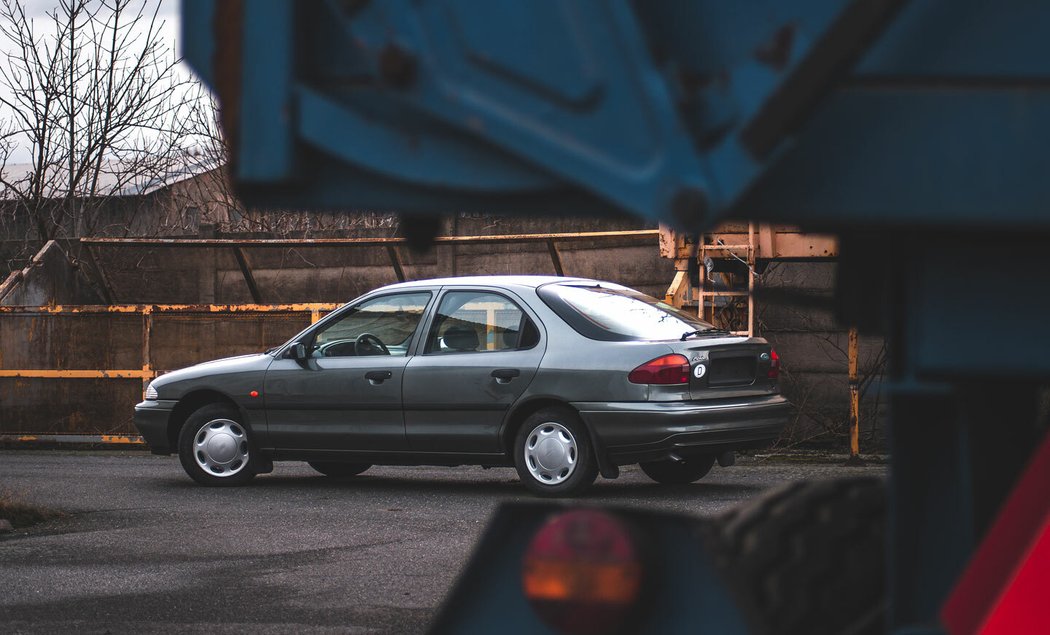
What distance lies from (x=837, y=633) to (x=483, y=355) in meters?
7.96

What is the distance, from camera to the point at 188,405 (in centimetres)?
1141

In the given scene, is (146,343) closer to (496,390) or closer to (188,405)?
(188,405)

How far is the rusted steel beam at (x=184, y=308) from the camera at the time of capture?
593 inches

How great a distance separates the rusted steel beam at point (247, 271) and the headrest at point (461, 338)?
8054mm

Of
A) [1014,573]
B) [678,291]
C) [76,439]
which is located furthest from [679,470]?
[1014,573]

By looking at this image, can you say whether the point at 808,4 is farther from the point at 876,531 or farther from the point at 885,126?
the point at 876,531

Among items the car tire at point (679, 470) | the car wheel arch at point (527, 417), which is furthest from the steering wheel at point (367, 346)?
the car tire at point (679, 470)

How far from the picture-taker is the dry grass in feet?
28.6

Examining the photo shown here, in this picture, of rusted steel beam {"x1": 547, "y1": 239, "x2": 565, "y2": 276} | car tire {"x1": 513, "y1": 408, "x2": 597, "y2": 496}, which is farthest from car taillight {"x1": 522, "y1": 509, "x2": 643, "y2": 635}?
rusted steel beam {"x1": 547, "y1": 239, "x2": 565, "y2": 276}

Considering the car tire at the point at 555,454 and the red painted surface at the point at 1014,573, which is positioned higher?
the red painted surface at the point at 1014,573

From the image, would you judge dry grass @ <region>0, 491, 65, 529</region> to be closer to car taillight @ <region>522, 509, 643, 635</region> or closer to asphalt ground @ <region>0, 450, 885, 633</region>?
asphalt ground @ <region>0, 450, 885, 633</region>

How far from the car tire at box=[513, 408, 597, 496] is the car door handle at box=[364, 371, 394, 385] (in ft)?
3.76

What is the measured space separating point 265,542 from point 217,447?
3.24 metres

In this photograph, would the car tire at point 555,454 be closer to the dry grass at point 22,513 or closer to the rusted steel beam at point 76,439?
the dry grass at point 22,513
